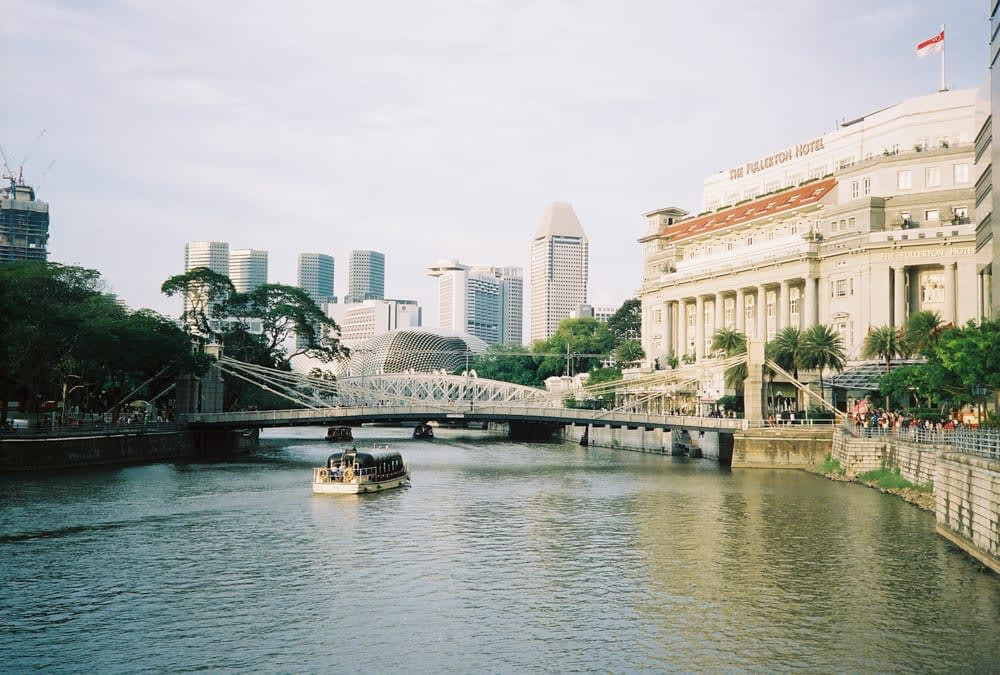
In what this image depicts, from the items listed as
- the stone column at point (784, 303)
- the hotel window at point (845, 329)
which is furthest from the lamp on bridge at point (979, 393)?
the stone column at point (784, 303)

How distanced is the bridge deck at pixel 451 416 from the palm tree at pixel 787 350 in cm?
1254

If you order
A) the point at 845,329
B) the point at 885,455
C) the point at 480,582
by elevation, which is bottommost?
the point at 480,582

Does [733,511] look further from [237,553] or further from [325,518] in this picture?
A: [237,553]

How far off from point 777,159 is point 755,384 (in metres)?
56.1

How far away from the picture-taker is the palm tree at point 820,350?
99.1m

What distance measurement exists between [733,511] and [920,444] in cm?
1222

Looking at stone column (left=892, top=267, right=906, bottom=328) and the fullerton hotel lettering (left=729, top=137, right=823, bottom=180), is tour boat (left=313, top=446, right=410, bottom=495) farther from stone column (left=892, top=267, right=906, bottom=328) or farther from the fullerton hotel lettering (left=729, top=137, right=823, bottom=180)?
the fullerton hotel lettering (left=729, top=137, right=823, bottom=180)

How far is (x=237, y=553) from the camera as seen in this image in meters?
45.7

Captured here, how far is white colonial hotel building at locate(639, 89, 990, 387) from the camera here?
105 metres

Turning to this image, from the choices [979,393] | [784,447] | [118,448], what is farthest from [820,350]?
[118,448]

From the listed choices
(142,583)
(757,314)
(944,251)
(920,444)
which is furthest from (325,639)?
(757,314)

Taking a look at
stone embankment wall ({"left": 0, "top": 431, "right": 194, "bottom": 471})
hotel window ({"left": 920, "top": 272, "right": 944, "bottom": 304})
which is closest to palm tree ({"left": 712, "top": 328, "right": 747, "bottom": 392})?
hotel window ({"left": 920, "top": 272, "right": 944, "bottom": 304})

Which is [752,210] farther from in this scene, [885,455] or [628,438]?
[885,455]

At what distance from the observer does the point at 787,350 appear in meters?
101
